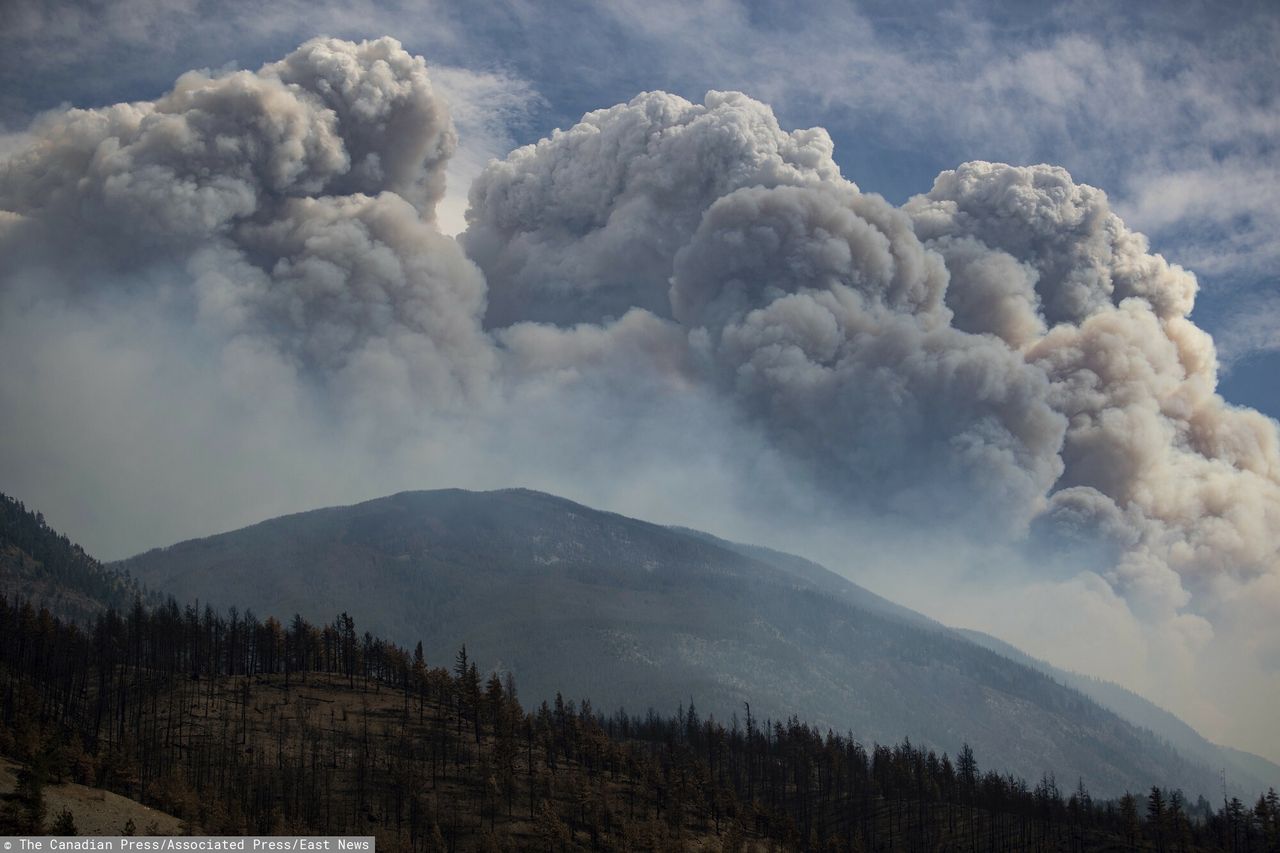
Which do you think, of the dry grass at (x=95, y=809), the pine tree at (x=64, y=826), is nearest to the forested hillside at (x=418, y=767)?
the dry grass at (x=95, y=809)

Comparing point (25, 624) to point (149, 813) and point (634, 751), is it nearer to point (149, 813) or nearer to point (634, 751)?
point (149, 813)

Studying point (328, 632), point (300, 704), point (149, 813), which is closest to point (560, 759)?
point (300, 704)

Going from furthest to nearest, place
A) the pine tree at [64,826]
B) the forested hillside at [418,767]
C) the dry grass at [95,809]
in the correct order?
the forested hillside at [418,767], the dry grass at [95,809], the pine tree at [64,826]

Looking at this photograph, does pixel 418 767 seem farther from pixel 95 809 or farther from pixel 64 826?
pixel 64 826

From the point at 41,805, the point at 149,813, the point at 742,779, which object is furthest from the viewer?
the point at 742,779

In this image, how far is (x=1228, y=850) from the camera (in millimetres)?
127250

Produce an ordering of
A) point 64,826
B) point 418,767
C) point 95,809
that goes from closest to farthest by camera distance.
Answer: point 64,826
point 95,809
point 418,767

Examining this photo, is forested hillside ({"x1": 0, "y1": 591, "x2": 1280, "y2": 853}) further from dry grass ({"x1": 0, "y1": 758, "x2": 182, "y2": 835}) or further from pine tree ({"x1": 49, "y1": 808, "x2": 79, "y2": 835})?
pine tree ({"x1": 49, "y1": 808, "x2": 79, "y2": 835})

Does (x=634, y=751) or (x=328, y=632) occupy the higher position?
(x=328, y=632)

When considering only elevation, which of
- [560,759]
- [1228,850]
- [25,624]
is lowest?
[1228,850]

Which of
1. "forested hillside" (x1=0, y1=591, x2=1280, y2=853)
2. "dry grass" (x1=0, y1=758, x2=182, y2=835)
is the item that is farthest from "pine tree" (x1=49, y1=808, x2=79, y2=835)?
"forested hillside" (x1=0, y1=591, x2=1280, y2=853)

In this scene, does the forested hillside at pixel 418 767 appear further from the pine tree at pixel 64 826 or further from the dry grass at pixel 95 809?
the pine tree at pixel 64 826

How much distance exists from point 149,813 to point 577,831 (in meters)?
36.7

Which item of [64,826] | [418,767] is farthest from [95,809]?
[418,767]
